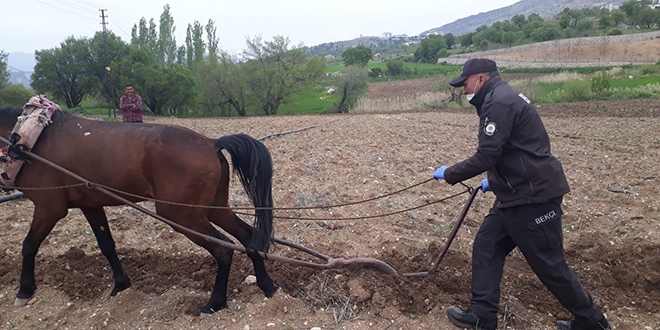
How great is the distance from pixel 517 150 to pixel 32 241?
14.4ft

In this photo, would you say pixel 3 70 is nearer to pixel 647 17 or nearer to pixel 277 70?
pixel 277 70

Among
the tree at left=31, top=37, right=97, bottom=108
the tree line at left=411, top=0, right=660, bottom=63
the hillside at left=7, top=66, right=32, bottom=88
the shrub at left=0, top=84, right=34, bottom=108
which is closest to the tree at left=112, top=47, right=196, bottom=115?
the tree at left=31, top=37, right=97, bottom=108

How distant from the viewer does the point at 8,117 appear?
4496 mm

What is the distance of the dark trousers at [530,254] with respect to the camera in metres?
3.26

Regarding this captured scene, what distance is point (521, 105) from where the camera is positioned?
3193mm

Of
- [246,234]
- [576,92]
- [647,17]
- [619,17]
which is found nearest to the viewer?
[246,234]

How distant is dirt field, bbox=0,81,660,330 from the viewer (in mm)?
3785

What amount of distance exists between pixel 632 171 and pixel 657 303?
5435 millimetres

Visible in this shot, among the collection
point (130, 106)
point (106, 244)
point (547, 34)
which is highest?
point (547, 34)

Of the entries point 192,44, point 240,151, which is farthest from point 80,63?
point 240,151

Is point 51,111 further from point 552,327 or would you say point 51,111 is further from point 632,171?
point 632,171

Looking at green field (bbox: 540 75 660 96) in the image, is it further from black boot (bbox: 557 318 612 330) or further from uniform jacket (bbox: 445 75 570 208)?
uniform jacket (bbox: 445 75 570 208)

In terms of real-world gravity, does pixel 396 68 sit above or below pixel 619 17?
below

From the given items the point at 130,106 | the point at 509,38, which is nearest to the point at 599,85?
the point at 130,106
